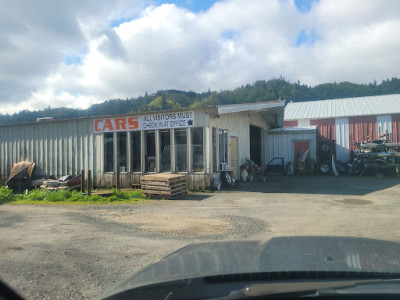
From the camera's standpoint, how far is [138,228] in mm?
7238

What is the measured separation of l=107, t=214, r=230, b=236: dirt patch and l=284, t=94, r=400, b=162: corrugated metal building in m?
19.3

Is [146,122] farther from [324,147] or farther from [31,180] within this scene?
[324,147]

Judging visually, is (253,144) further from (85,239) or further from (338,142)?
(85,239)

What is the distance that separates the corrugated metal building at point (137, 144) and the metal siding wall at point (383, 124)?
10.6m

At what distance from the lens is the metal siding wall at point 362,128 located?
24.9 meters

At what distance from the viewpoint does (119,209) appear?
9734 mm

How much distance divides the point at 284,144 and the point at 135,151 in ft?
39.2

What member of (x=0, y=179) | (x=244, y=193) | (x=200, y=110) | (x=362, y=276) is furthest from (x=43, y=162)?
(x=362, y=276)

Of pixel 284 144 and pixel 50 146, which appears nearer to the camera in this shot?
pixel 50 146

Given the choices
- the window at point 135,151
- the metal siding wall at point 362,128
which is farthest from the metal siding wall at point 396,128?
the window at point 135,151

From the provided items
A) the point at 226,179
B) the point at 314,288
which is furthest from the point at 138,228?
the point at 226,179

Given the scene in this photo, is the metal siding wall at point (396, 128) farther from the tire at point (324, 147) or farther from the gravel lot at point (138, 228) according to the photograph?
the gravel lot at point (138, 228)

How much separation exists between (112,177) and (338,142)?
18.0 metres

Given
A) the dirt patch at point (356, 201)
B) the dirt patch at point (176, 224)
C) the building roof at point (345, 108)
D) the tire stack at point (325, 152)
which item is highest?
the building roof at point (345, 108)
